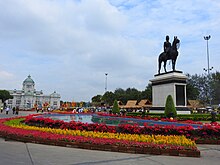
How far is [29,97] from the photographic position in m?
126

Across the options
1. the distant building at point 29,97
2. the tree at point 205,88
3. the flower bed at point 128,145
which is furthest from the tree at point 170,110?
the distant building at point 29,97

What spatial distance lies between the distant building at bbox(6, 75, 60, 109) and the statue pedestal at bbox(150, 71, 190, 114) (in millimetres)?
104574

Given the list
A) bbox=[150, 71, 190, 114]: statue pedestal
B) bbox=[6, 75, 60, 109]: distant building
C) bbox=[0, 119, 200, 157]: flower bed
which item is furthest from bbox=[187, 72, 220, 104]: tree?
bbox=[6, 75, 60, 109]: distant building

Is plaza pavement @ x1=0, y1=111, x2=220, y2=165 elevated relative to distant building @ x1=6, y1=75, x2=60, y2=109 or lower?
lower

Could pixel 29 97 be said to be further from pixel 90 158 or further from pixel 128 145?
pixel 90 158

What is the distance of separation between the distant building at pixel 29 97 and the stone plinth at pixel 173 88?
10476 centimetres

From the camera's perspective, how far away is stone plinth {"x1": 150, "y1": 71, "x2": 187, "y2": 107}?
23.5m

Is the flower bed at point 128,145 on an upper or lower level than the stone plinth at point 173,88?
lower

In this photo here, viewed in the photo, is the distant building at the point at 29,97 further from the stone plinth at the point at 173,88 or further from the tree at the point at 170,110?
the tree at the point at 170,110

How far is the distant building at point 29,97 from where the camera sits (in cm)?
12538

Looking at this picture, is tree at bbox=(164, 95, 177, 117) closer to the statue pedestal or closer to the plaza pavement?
the statue pedestal

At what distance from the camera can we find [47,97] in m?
135

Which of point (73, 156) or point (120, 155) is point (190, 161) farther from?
point (73, 156)

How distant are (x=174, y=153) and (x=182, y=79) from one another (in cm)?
1802
